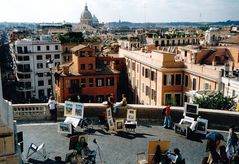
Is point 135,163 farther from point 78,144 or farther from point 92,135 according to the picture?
point 92,135

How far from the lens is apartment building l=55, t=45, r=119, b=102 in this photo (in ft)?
157

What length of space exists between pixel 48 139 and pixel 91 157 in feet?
10.2

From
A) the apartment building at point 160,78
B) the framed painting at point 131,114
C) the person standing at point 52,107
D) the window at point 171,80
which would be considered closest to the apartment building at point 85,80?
the apartment building at point 160,78

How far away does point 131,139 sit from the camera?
14180mm

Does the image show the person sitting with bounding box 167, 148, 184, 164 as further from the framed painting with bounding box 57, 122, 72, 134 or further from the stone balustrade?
the stone balustrade

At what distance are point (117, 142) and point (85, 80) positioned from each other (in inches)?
1407

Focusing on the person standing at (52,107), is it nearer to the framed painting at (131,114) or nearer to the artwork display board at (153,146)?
the framed painting at (131,114)

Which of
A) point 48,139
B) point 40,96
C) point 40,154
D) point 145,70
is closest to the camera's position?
point 40,154

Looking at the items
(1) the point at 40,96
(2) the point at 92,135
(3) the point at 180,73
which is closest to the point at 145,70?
(3) the point at 180,73

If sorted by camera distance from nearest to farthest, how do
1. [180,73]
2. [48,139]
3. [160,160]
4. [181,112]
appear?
[160,160] < [48,139] < [181,112] < [180,73]

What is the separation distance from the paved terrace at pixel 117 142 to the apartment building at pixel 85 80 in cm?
3208

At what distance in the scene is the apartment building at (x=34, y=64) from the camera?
73.3 m

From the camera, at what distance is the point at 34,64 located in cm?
7444

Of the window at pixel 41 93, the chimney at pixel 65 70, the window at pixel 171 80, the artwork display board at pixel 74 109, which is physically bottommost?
the window at pixel 41 93
